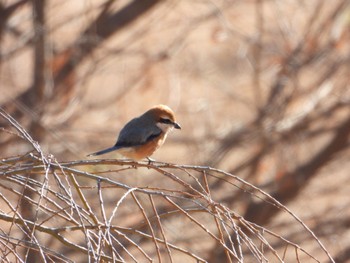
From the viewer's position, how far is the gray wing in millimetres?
4320

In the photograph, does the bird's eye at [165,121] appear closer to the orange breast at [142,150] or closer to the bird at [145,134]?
the bird at [145,134]

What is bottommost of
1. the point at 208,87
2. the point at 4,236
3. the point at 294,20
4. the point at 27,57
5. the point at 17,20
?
the point at 4,236

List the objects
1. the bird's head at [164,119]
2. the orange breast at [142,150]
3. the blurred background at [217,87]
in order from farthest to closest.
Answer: the blurred background at [217,87]
the bird's head at [164,119]
the orange breast at [142,150]

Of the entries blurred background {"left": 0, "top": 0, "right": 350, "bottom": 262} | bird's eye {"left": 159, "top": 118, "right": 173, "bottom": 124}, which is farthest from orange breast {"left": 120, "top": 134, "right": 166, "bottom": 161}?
blurred background {"left": 0, "top": 0, "right": 350, "bottom": 262}

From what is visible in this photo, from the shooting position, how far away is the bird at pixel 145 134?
14.1 feet

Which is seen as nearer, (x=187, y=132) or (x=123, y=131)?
(x=123, y=131)

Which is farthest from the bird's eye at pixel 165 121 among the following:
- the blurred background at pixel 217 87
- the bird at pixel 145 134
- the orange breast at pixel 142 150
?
the blurred background at pixel 217 87

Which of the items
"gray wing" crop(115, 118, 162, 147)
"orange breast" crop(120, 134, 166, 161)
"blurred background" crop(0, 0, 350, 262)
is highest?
"blurred background" crop(0, 0, 350, 262)

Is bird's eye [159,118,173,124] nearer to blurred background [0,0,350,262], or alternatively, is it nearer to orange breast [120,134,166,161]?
orange breast [120,134,166,161]

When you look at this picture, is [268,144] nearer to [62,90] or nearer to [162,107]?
[62,90]

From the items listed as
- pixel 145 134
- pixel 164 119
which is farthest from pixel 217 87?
pixel 145 134

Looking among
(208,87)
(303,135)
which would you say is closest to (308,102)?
(303,135)

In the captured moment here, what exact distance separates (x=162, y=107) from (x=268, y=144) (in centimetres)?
224

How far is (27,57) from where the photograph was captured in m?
10.1
